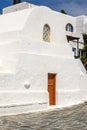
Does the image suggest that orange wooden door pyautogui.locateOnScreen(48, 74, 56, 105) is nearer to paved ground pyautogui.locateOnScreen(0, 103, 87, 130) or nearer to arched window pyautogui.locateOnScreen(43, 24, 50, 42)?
paved ground pyautogui.locateOnScreen(0, 103, 87, 130)

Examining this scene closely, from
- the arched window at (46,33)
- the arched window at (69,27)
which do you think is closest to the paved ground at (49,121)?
the arched window at (46,33)

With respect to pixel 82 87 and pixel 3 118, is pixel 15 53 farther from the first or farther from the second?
pixel 82 87

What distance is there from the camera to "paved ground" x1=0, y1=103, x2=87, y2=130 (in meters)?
13.3

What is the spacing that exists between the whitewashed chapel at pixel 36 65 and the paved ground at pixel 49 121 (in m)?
1.03

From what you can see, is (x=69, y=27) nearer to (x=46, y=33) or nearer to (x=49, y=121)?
(x=46, y=33)

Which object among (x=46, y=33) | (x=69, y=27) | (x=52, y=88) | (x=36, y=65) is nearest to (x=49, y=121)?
(x=36, y=65)

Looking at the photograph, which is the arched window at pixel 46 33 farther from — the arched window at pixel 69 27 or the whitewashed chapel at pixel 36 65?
the arched window at pixel 69 27

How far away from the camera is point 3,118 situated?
15125 millimetres

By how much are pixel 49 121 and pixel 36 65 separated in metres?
4.34

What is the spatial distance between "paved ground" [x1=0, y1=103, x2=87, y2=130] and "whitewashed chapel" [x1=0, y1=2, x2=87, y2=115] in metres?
1.03

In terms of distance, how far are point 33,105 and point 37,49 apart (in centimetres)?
299

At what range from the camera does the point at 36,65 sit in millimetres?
18312

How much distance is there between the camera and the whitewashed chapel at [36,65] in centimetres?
1695

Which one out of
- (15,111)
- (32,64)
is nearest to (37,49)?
(32,64)
